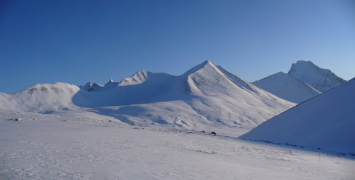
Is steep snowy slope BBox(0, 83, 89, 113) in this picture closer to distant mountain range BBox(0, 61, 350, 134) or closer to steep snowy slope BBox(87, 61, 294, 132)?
distant mountain range BBox(0, 61, 350, 134)

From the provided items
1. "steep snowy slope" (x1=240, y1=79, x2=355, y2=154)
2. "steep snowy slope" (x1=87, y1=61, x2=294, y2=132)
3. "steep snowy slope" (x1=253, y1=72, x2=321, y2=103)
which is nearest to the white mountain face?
"steep snowy slope" (x1=87, y1=61, x2=294, y2=132)

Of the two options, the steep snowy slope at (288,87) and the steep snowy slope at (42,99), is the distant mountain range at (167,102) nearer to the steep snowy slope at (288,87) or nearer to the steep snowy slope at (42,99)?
the steep snowy slope at (42,99)

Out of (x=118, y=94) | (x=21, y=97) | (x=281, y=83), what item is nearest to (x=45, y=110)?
(x=21, y=97)

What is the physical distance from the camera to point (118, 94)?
10512 cm

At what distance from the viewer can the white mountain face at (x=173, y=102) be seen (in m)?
59.5

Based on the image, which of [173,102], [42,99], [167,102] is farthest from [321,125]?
[42,99]

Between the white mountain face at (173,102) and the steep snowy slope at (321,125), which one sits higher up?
the white mountain face at (173,102)

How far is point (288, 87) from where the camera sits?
16275 centimetres

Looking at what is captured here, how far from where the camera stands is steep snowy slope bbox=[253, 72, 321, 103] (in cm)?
14805

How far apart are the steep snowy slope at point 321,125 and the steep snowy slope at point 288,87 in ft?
422

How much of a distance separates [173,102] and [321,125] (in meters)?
57.5

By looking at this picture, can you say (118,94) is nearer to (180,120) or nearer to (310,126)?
(180,120)

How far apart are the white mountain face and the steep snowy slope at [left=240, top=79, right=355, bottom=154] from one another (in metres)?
22.0

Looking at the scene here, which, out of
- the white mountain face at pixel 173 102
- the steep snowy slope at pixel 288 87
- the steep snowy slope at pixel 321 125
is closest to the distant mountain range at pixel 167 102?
the white mountain face at pixel 173 102
